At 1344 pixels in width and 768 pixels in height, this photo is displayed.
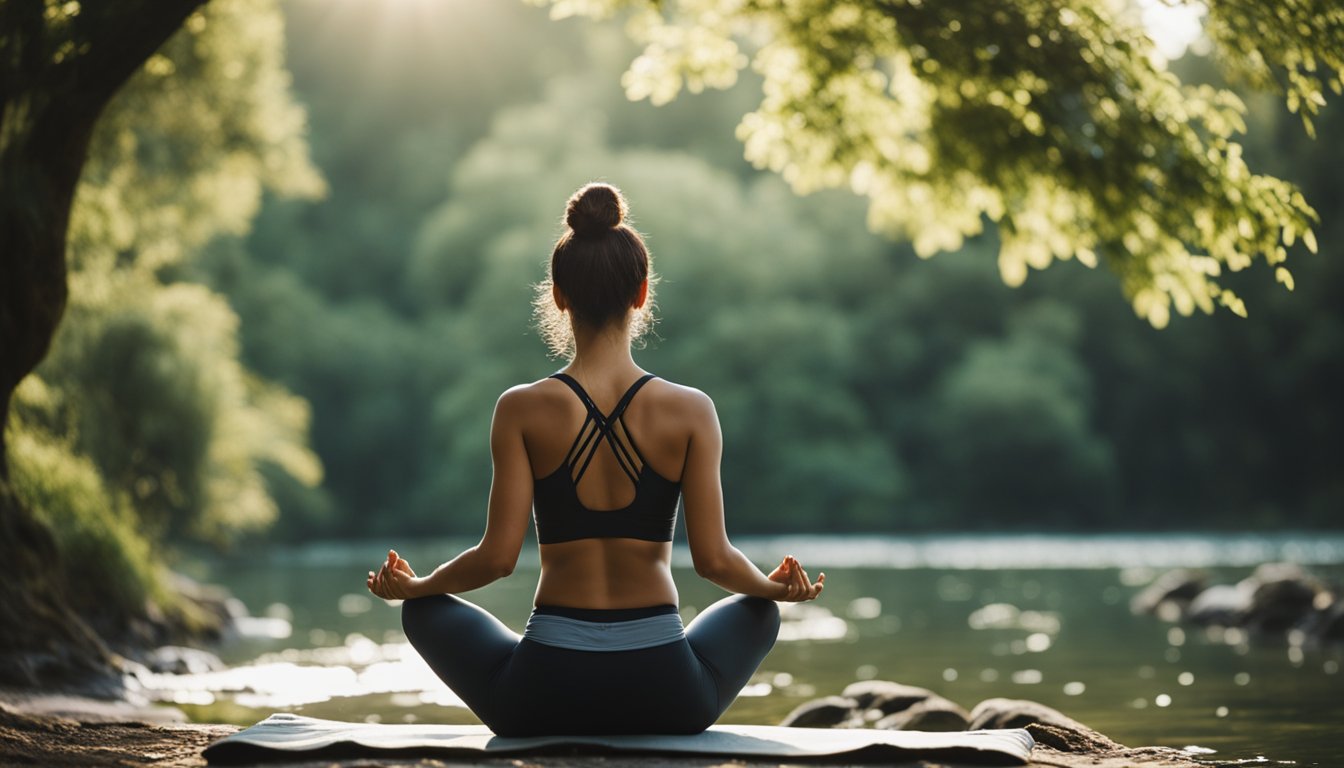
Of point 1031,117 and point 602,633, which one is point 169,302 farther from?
point 602,633

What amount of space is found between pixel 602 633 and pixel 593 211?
1442mm

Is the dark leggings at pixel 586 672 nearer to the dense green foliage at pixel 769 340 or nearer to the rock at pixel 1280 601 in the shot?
the rock at pixel 1280 601

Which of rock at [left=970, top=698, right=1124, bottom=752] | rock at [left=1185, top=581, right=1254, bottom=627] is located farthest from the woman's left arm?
rock at [left=1185, top=581, right=1254, bottom=627]

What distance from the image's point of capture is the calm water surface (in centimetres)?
980

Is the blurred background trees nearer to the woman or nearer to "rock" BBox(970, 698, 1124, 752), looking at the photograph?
"rock" BBox(970, 698, 1124, 752)

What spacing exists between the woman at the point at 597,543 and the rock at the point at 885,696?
395 cm

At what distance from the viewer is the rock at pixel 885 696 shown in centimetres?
933

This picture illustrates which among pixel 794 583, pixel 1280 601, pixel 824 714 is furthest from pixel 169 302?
pixel 794 583

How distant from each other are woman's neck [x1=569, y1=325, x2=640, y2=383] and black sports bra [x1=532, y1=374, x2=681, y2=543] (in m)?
0.12

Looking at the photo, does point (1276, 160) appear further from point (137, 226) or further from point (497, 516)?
point (497, 516)

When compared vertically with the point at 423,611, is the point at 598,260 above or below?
above

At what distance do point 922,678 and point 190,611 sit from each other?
704 centimetres

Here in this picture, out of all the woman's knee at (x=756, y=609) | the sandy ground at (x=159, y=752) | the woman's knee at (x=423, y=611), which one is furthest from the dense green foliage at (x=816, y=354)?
the woman's knee at (x=756, y=609)

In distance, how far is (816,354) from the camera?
165ft
